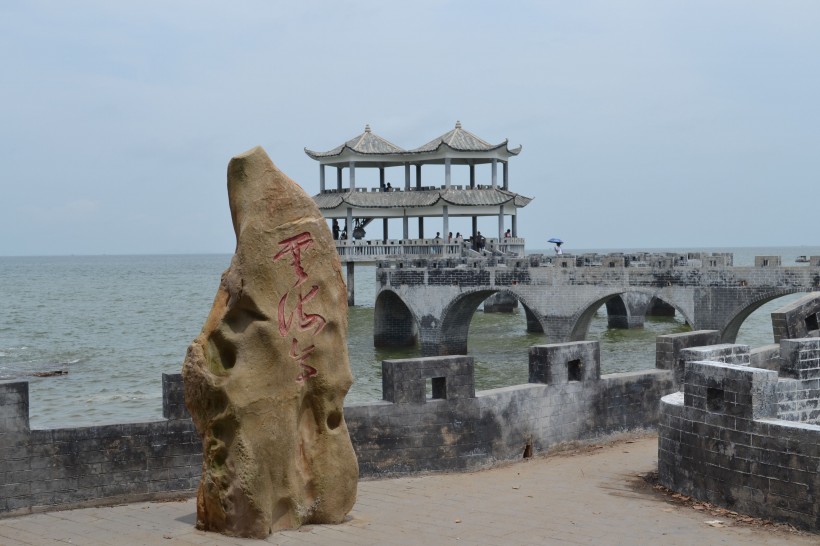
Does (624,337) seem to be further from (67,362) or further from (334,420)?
(334,420)

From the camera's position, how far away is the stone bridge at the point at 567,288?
30.8 meters

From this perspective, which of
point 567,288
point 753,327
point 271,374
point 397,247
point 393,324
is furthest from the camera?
point 753,327

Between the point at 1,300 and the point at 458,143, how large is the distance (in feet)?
149

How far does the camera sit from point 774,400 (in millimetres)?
10664

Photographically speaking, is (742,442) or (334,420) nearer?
(334,420)

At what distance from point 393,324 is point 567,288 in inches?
379

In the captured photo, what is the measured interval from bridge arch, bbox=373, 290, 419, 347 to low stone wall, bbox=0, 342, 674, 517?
27.8m

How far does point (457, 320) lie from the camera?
38.8 m

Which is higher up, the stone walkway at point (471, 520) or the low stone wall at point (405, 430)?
the low stone wall at point (405, 430)

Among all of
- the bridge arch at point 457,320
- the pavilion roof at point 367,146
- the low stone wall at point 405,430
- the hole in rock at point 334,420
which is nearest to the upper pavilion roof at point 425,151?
the pavilion roof at point 367,146

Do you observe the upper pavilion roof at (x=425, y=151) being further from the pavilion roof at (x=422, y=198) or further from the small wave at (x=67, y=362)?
the small wave at (x=67, y=362)

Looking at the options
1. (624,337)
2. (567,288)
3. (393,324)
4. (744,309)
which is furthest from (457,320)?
(744,309)

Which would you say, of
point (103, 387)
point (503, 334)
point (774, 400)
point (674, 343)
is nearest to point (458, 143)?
point (503, 334)

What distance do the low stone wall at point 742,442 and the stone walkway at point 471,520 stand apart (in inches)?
10.5
